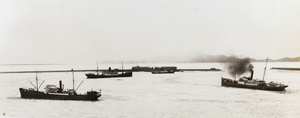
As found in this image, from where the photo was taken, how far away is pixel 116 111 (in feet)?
42.1

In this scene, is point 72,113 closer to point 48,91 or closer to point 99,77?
point 48,91

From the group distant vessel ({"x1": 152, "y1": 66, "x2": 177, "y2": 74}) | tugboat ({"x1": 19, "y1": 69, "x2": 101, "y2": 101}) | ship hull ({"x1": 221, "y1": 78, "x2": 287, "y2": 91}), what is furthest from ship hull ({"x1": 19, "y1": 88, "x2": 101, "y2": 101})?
distant vessel ({"x1": 152, "y1": 66, "x2": 177, "y2": 74})

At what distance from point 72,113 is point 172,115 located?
5.03 metres

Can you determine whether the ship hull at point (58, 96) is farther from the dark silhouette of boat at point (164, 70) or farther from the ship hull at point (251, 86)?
the dark silhouette of boat at point (164, 70)

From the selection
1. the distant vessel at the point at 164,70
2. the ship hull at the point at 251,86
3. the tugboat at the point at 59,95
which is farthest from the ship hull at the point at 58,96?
the distant vessel at the point at 164,70

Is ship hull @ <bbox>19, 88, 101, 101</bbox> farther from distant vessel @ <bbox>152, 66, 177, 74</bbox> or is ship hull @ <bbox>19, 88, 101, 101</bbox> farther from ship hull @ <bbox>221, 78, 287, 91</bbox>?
distant vessel @ <bbox>152, 66, 177, 74</bbox>

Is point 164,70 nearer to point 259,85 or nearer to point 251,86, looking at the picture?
point 251,86

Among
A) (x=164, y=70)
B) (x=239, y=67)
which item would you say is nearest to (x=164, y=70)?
(x=164, y=70)

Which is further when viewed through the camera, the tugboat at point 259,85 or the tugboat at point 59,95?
the tugboat at point 259,85

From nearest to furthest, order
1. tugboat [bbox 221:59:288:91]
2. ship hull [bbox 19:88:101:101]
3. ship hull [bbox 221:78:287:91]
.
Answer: ship hull [bbox 19:88:101:101] → ship hull [bbox 221:78:287:91] → tugboat [bbox 221:59:288:91]

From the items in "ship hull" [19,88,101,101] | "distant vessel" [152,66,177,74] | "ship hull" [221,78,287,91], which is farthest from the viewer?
"distant vessel" [152,66,177,74]

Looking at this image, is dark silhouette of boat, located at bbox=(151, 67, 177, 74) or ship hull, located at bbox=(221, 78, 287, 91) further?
dark silhouette of boat, located at bbox=(151, 67, 177, 74)

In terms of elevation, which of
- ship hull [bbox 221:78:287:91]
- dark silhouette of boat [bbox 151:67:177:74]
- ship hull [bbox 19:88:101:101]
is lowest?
ship hull [bbox 221:78:287:91]

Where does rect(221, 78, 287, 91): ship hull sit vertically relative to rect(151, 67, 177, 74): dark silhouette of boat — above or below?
below
